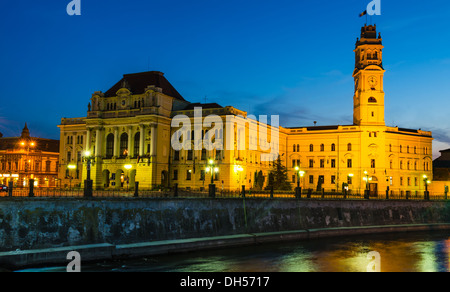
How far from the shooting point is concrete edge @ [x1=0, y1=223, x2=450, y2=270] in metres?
23.8

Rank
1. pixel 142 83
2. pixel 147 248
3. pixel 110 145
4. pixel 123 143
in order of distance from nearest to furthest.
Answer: pixel 147 248 → pixel 123 143 → pixel 110 145 → pixel 142 83

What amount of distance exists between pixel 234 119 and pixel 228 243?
3970cm

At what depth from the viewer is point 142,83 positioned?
268 ft

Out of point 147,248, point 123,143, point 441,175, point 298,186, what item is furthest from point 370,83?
point 147,248

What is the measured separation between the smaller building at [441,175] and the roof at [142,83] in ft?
168

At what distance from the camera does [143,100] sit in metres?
77.1

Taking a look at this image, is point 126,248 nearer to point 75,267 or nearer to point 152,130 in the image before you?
point 75,267

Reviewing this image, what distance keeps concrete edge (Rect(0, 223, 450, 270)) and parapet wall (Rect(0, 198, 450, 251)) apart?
1205 millimetres

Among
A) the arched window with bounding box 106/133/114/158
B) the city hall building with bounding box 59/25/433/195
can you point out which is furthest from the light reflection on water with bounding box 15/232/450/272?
the arched window with bounding box 106/133/114/158

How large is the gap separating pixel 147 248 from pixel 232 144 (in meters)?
43.3

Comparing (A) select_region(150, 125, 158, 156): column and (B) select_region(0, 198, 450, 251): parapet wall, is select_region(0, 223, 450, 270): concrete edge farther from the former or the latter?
(A) select_region(150, 125, 158, 156): column

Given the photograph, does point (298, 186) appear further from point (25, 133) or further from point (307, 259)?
point (25, 133)

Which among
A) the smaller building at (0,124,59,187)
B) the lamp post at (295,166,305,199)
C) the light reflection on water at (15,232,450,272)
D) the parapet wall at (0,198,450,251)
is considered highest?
the smaller building at (0,124,59,187)
